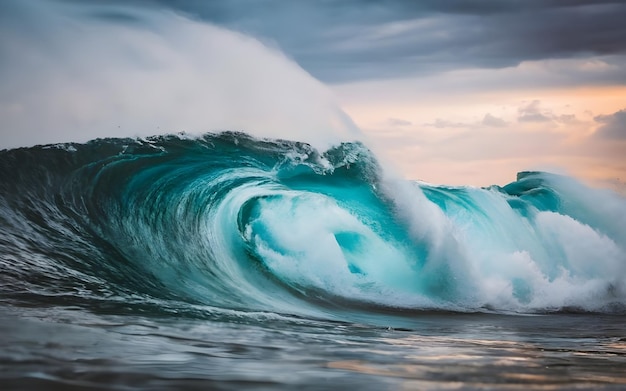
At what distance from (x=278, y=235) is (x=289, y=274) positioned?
99 cm

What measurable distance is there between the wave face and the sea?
0.03 meters

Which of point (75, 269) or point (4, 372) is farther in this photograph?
point (75, 269)

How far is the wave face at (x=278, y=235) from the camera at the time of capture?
680 centimetres

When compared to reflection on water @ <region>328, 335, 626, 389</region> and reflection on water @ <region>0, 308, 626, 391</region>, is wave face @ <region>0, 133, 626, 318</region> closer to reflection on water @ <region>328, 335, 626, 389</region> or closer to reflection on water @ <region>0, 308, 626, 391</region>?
reflection on water @ <region>0, 308, 626, 391</region>

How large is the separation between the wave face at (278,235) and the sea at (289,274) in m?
0.03

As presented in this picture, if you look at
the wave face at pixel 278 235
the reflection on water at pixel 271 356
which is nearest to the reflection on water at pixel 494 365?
the reflection on water at pixel 271 356

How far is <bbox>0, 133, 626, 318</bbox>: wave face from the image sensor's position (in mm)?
6805

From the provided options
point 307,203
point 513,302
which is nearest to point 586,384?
point 513,302

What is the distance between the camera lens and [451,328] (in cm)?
595

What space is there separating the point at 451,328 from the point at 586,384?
3292 mm

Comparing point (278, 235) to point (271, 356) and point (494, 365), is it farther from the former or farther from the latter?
point (494, 365)

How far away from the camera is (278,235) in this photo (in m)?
9.07

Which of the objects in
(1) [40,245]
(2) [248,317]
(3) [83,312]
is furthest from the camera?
(1) [40,245]

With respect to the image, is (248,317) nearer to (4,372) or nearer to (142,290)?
(142,290)
